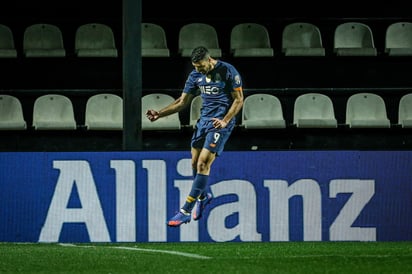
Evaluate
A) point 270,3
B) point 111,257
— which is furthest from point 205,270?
point 270,3

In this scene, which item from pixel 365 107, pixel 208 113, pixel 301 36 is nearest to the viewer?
pixel 208 113

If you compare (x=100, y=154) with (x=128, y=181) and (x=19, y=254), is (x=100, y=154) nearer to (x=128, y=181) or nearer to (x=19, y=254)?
(x=128, y=181)

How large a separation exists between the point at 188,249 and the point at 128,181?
5.88 ft

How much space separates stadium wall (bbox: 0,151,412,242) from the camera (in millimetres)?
12305

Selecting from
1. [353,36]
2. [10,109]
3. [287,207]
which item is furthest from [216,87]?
[353,36]

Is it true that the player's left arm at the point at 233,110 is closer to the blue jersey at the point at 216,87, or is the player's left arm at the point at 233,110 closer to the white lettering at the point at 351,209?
the blue jersey at the point at 216,87

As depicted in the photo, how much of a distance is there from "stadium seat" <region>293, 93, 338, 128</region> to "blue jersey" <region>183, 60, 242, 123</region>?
231 cm

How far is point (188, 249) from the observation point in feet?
35.4

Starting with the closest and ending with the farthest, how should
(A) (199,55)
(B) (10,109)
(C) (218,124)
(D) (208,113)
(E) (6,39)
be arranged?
(C) (218,124) < (A) (199,55) < (D) (208,113) < (B) (10,109) < (E) (6,39)

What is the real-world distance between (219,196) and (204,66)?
1.75 m

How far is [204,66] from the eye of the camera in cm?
1145

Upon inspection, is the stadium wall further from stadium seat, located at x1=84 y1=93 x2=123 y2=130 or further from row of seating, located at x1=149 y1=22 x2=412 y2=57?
row of seating, located at x1=149 y1=22 x2=412 y2=57

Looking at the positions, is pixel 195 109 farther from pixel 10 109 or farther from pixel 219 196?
pixel 10 109

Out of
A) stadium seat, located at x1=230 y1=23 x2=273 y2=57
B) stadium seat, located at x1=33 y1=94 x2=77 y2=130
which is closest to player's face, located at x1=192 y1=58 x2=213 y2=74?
stadium seat, located at x1=33 y1=94 x2=77 y2=130
